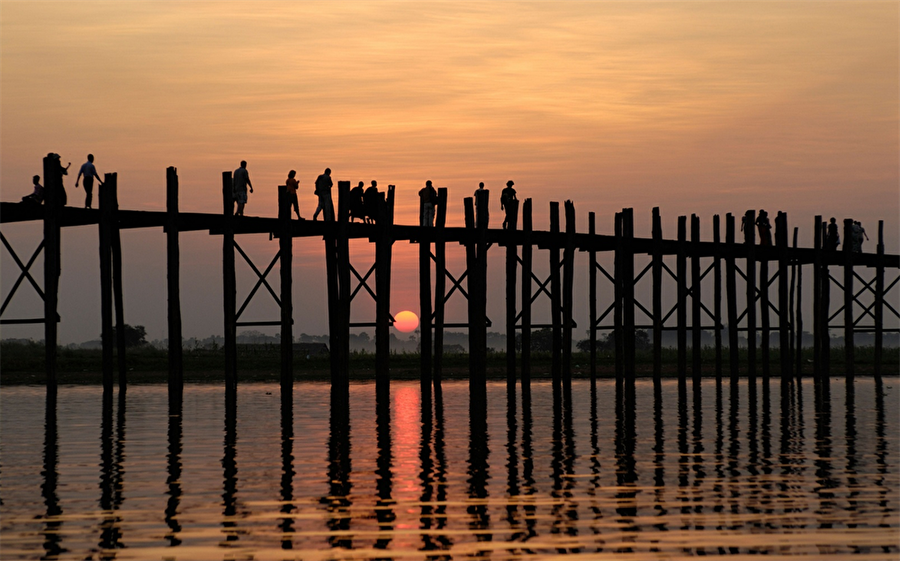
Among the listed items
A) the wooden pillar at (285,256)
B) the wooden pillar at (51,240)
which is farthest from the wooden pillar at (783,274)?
the wooden pillar at (51,240)

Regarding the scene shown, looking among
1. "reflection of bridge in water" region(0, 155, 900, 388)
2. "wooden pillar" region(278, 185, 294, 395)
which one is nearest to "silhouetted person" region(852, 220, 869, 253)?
"reflection of bridge in water" region(0, 155, 900, 388)

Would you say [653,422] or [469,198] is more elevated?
[469,198]

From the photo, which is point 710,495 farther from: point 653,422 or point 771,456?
point 653,422

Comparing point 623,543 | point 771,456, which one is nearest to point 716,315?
point 771,456

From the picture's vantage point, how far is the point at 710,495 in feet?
40.2

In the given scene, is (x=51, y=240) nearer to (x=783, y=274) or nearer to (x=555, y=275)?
(x=555, y=275)

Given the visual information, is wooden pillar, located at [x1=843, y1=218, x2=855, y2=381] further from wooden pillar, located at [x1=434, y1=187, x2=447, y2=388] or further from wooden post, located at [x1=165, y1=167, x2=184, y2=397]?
wooden post, located at [x1=165, y1=167, x2=184, y2=397]

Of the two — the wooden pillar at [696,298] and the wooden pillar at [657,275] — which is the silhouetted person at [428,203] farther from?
the wooden pillar at [696,298]

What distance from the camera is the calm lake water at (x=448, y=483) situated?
984cm

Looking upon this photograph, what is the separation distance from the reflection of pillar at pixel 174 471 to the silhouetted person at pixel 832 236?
20273 millimetres

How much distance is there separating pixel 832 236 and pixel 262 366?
20284 mm

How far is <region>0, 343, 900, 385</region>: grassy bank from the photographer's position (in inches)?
1549

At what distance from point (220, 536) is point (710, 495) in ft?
16.4

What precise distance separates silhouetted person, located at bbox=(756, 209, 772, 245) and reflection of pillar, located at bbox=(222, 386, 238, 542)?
56.0 feet
